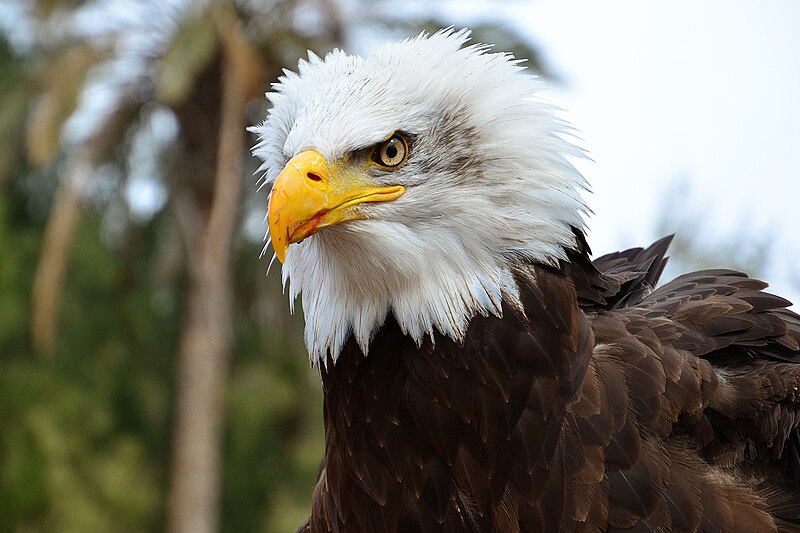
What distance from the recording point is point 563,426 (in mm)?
3145

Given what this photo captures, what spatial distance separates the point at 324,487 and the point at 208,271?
50.2ft

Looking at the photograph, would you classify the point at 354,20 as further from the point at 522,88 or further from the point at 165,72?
the point at 522,88

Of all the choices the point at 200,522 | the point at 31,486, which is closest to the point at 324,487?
the point at 200,522

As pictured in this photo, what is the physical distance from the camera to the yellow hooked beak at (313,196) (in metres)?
2.98

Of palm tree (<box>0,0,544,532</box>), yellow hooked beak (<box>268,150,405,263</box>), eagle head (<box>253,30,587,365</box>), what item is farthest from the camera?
palm tree (<box>0,0,544,532</box>)

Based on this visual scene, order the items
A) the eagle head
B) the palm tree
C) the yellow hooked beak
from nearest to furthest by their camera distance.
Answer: the yellow hooked beak, the eagle head, the palm tree

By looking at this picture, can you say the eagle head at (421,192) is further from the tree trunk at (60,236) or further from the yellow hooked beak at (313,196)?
the tree trunk at (60,236)

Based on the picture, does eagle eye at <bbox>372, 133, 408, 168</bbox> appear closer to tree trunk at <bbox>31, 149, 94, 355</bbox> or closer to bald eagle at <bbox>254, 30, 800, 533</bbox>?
bald eagle at <bbox>254, 30, 800, 533</bbox>

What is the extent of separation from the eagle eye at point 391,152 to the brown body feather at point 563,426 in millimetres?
496

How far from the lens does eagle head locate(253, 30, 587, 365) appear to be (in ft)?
10.2

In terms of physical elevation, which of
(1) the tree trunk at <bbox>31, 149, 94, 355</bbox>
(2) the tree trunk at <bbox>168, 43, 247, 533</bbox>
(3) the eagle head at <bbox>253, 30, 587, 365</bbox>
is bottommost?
(2) the tree trunk at <bbox>168, 43, 247, 533</bbox>

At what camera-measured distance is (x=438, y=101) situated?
323 centimetres

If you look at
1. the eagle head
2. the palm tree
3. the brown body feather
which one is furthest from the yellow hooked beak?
the palm tree

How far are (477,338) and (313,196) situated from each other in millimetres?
656
